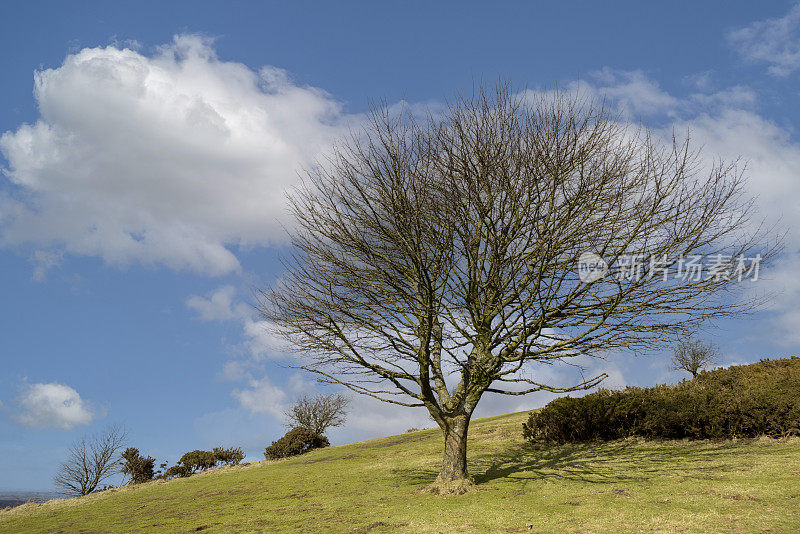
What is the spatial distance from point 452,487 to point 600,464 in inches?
172

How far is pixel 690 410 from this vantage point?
561 inches

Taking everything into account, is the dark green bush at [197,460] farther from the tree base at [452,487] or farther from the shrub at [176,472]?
the tree base at [452,487]

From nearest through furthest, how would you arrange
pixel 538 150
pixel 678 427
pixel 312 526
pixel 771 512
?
pixel 771 512 → pixel 312 526 → pixel 538 150 → pixel 678 427

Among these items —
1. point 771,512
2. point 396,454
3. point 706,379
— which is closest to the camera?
point 771,512

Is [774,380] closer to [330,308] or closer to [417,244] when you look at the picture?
[417,244]

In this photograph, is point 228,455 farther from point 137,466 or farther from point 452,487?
point 452,487

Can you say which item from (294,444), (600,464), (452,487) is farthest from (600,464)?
(294,444)

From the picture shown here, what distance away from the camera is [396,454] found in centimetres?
2020

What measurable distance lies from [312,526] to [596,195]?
10018 millimetres

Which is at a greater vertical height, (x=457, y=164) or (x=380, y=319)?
(x=457, y=164)

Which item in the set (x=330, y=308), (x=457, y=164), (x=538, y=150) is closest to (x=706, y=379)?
(x=538, y=150)

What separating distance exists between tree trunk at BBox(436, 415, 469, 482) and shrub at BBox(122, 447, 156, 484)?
2096 cm

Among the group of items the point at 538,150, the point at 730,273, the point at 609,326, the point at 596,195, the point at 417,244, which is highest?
the point at 538,150

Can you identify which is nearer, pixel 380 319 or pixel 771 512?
pixel 771 512
